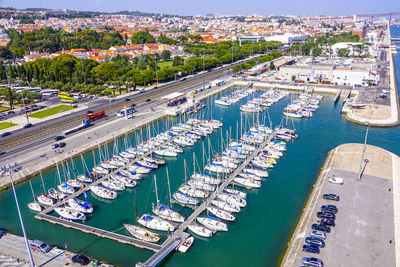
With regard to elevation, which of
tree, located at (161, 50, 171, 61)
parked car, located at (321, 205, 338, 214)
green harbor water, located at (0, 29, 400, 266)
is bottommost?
green harbor water, located at (0, 29, 400, 266)

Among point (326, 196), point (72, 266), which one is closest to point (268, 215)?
point (326, 196)

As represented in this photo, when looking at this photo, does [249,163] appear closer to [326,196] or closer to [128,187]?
[326,196]

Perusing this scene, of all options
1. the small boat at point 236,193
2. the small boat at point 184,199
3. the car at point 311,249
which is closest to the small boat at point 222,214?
the small boat at point 184,199

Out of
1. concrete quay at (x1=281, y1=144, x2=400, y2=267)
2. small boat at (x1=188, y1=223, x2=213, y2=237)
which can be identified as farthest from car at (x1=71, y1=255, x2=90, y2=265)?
concrete quay at (x1=281, y1=144, x2=400, y2=267)

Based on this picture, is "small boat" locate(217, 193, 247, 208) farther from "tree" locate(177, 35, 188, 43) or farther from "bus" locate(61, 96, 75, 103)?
"tree" locate(177, 35, 188, 43)

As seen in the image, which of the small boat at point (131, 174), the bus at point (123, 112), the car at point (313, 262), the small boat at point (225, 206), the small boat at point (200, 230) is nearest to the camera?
the car at point (313, 262)

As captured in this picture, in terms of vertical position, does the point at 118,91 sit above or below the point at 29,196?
above

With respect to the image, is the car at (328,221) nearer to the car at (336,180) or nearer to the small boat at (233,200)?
the car at (336,180)
